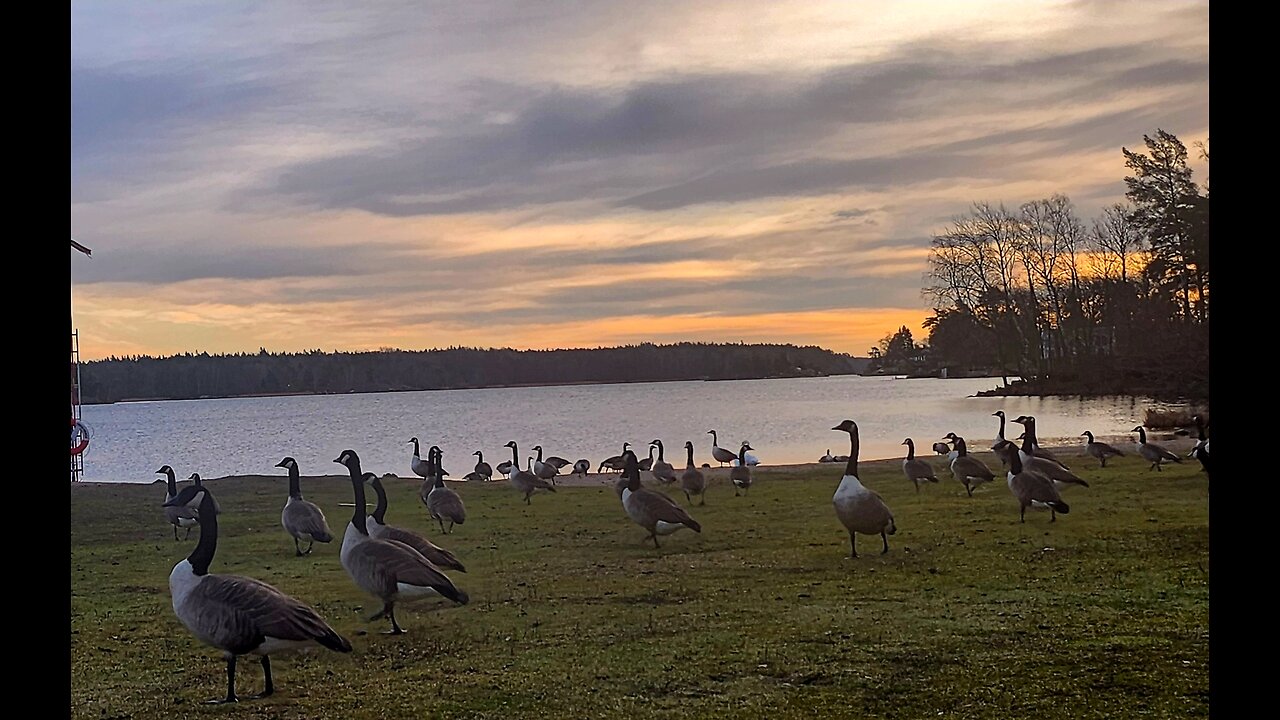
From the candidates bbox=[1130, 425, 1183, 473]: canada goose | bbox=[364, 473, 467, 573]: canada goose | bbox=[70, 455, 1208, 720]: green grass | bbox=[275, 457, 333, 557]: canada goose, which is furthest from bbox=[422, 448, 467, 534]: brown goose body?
bbox=[1130, 425, 1183, 473]: canada goose

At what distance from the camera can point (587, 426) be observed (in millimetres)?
25250

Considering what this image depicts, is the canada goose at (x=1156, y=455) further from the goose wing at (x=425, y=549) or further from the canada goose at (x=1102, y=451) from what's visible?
the goose wing at (x=425, y=549)

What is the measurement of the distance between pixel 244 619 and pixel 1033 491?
619 centimetres

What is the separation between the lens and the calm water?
1454 centimetres

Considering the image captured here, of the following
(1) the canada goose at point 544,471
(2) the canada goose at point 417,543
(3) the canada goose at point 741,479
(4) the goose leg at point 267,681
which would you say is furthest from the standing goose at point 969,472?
(4) the goose leg at point 267,681

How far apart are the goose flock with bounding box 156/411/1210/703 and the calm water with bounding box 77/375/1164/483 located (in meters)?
1.93

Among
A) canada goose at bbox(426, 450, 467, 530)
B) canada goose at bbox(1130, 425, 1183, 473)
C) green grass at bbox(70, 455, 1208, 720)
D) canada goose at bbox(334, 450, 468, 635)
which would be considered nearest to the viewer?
green grass at bbox(70, 455, 1208, 720)

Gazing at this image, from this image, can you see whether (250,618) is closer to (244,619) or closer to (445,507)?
(244,619)

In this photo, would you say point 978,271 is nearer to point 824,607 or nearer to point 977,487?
point 977,487

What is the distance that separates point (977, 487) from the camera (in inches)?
408

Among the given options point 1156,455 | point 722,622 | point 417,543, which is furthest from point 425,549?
point 1156,455

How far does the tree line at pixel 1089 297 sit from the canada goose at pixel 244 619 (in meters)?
8.50

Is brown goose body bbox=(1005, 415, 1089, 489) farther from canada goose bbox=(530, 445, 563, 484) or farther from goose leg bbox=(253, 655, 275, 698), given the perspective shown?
goose leg bbox=(253, 655, 275, 698)

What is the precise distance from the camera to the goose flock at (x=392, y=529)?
15.5 feet
